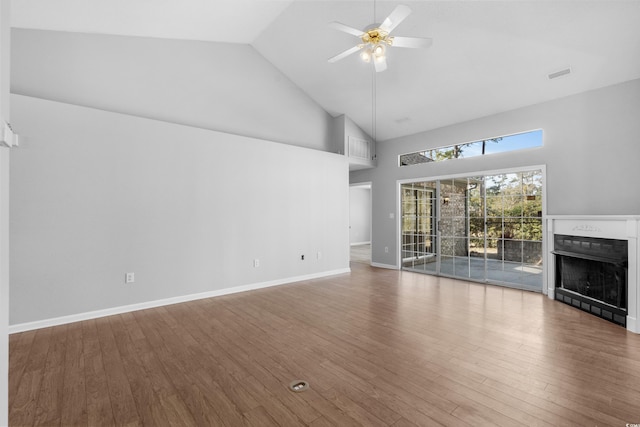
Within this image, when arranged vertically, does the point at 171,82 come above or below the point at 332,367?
above

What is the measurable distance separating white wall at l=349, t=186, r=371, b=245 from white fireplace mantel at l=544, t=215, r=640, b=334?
26.1ft

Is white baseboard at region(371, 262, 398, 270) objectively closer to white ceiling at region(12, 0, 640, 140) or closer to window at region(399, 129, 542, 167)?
window at region(399, 129, 542, 167)

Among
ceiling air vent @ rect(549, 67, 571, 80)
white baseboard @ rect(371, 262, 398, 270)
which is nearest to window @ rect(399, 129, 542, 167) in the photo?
ceiling air vent @ rect(549, 67, 571, 80)

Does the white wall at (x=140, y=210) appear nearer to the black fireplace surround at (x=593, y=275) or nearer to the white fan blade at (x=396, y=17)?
the white fan blade at (x=396, y=17)

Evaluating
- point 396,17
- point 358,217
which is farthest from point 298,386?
point 358,217

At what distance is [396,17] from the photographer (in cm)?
279

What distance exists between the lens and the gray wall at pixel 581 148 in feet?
13.1

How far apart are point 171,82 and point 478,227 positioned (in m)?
6.27

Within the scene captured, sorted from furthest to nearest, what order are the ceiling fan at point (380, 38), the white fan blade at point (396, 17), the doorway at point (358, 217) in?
the doorway at point (358, 217) < the ceiling fan at point (380, 38) < the white fan blade at point (396, 17)

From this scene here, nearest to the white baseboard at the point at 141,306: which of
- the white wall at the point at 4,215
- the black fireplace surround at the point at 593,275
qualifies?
the white wall at the point at 4,215

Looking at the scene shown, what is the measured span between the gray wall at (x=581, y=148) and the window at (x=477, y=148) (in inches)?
4.2

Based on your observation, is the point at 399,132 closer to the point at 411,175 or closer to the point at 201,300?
the point at 411,175

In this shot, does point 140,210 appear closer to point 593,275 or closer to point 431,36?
point 431,36

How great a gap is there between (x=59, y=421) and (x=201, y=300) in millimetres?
2666
